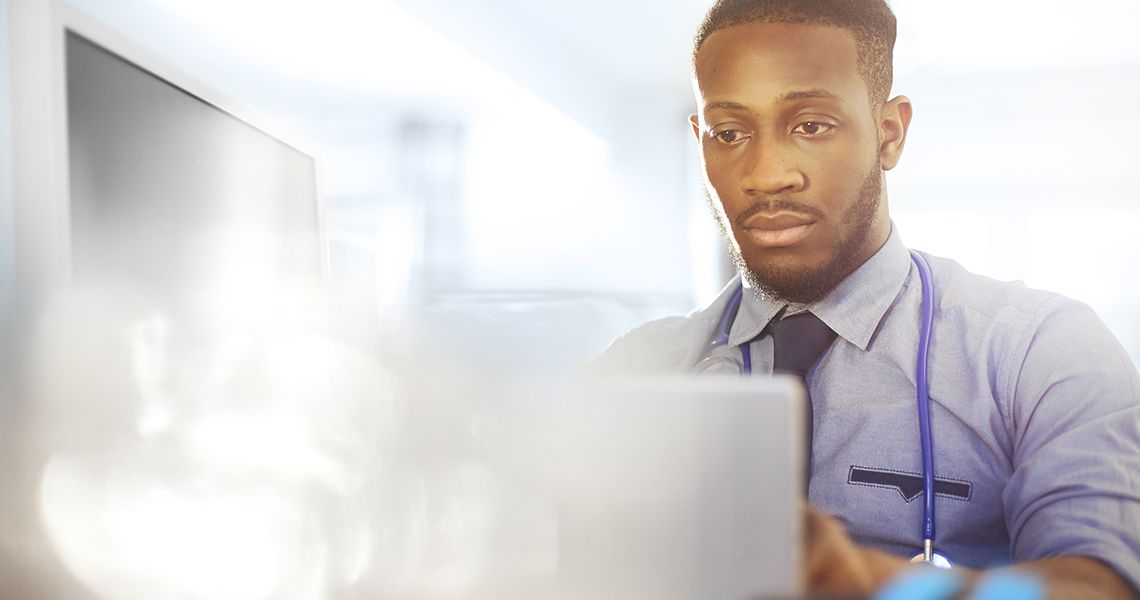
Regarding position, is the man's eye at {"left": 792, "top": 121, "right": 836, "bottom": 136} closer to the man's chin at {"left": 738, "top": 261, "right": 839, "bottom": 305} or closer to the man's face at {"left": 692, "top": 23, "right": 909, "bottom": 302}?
the man's face at {"left": 692, "top": 23, "right": 909, "bottom": 302}

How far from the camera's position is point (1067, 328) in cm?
75

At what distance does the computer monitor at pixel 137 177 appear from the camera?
0.48 metres

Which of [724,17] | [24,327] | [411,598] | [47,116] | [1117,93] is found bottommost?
[411,598]

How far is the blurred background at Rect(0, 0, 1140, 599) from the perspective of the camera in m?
0.43

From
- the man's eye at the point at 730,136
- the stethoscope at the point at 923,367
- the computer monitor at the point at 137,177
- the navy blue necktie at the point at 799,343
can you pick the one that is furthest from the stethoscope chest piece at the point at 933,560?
the computer monitor at the point at 137,177

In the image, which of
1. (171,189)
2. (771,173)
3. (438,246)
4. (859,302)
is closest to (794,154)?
(771,173)

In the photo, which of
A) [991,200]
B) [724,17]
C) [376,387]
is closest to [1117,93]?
[991,200]

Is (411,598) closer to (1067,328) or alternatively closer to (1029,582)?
(1029,582)

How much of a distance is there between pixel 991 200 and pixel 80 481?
3641mm

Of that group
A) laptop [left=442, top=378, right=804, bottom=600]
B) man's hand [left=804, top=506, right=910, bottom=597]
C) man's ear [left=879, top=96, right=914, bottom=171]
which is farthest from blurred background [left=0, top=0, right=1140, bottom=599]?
man's ear [left=879, top=96, right=914, bottom=171]

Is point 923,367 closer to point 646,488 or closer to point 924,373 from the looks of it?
point 924,373

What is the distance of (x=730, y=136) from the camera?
894 millimetres

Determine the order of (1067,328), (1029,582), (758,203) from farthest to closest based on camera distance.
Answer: (758,203) < (1067,328) < (1029,582)

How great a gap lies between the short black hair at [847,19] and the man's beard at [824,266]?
0.09 m
